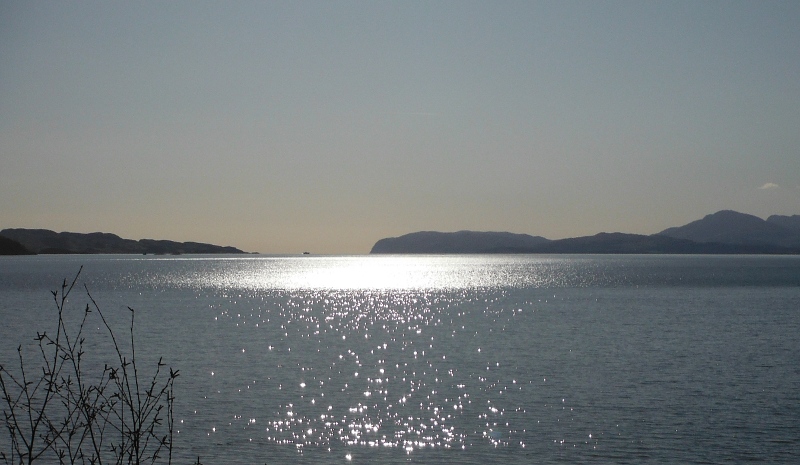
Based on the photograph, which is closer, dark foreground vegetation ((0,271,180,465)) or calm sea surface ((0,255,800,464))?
dark foreground vegetation ((0,271,180,465))

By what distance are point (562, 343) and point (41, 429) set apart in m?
35.4

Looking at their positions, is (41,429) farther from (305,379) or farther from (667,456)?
(667,456)

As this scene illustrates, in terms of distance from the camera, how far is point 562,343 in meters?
53.5

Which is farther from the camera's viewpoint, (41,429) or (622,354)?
(622,354)

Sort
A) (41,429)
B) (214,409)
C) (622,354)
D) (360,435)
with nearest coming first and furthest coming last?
(360,435), (41,429), (214,409), (622,354)

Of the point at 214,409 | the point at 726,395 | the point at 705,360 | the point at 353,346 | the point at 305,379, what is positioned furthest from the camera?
the point at 353,346

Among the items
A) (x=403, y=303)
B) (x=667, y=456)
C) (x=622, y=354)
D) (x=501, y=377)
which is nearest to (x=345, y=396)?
(x=501, y=377)

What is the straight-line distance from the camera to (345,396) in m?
33.8

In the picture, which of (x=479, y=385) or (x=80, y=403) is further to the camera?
(x=479, y=385)

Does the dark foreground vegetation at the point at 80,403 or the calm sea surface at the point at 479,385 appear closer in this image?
the dark foreground vegetation at the point at 80,403

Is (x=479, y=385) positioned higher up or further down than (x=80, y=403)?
further down

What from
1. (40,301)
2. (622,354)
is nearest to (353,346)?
(622,354)

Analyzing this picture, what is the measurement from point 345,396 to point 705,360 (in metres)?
23.2

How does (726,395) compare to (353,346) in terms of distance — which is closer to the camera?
(726,395)
